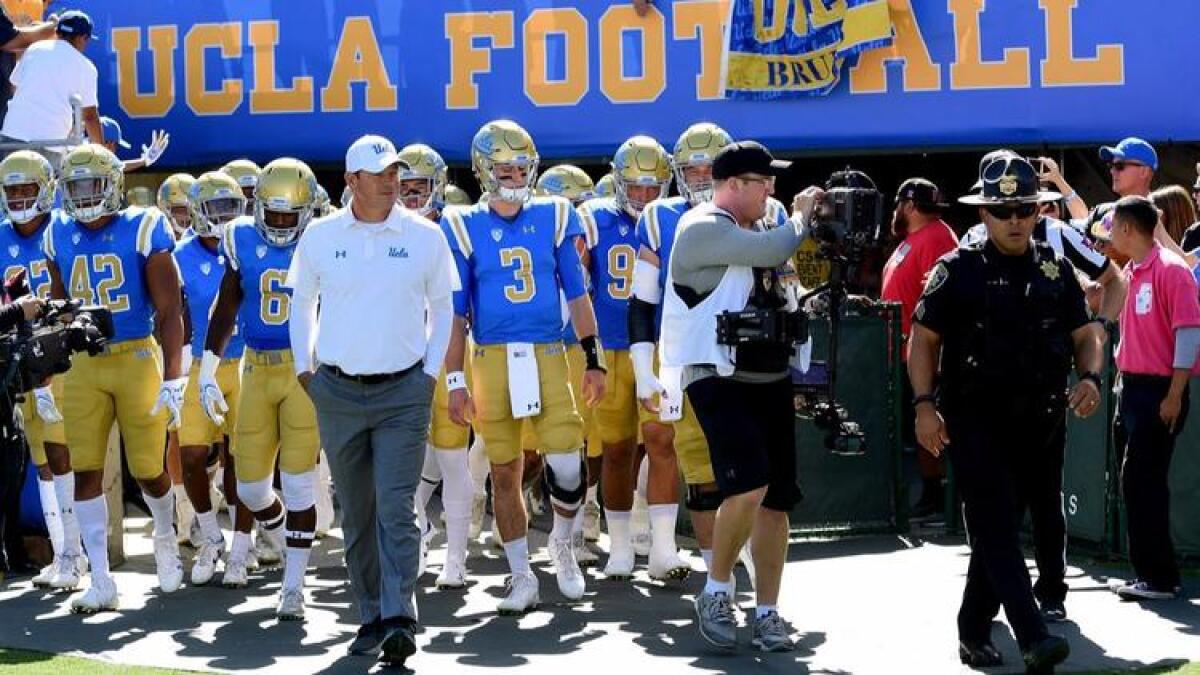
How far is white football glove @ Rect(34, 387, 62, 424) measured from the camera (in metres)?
9.98

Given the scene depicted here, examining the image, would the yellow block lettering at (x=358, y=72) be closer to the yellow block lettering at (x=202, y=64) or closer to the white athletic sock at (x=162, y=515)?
the yellow block lettering at (x=202, y=64)

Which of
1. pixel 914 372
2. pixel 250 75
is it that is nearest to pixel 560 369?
pixel 914 372

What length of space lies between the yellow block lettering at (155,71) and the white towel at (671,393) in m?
6.55

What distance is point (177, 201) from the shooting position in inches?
460

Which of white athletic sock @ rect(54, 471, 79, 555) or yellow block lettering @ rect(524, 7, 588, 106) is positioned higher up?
yellow block lettering @ rect(524, 7, 588, 106)

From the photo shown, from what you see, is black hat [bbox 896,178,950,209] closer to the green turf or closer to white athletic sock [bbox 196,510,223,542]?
white athletic sock [bbox 196,510,223,542]

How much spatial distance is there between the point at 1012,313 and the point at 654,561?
301 centimetres

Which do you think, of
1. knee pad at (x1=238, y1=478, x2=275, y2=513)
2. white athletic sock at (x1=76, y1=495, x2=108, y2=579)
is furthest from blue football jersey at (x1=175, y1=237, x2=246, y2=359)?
white athletic sock at (x1=76, y1=495, x2=108, y2=579)

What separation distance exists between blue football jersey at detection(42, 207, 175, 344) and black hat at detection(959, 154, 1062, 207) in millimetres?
4008

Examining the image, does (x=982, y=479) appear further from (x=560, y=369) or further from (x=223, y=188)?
(x=223, y=188)

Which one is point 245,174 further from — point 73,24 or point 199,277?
point 73,24

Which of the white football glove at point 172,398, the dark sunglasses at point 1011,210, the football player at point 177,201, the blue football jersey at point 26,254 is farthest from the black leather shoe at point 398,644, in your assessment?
the football player at point 177,201

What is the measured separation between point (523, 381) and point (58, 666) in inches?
92.2

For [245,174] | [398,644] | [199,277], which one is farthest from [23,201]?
[398,644]
